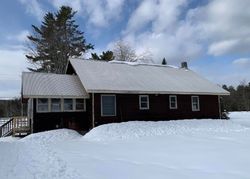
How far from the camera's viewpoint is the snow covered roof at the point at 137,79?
19.3m

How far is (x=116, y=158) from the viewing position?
962 centimetres

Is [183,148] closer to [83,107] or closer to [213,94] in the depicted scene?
[83,107]

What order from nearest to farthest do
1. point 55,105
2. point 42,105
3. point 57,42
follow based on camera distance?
point 42,105, point 55,105, point 57,42

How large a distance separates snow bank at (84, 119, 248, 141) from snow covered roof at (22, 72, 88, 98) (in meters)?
3.13

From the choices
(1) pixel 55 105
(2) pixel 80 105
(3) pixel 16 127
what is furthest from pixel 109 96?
(3) pixel 16 127

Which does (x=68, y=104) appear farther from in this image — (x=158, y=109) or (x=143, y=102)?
(x=158, y=109)

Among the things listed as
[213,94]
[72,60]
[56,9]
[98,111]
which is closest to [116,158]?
[98,111]

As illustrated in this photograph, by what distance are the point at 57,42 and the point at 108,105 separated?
70.4ft

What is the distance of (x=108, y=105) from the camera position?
63.5ft

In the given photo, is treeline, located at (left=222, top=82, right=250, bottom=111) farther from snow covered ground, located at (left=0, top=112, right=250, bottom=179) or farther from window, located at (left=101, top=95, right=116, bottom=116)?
snow covered ground, located at (left=0, top=112, right=250, bottom=179)

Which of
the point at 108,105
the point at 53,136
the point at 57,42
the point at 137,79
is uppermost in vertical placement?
the point at 57,42

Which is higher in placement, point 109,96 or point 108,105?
point 109,96

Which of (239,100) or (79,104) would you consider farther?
(239,100)

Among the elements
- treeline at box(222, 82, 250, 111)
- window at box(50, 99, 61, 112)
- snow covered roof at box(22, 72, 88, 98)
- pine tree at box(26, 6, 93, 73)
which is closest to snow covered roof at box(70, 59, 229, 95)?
snow covered roof at box(22, 72, 88, 98)
